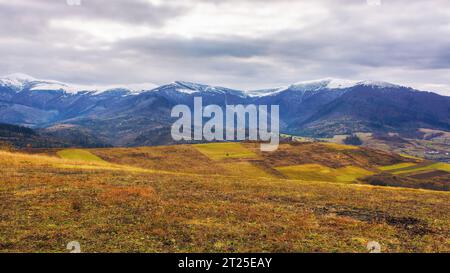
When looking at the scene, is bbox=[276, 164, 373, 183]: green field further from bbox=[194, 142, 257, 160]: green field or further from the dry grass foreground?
the dry grass foreground

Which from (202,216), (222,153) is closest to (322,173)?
(222,153)

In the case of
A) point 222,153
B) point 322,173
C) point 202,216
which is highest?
point 202,216

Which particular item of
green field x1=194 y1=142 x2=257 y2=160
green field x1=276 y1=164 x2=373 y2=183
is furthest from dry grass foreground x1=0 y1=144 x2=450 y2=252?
green field x1=194 y1=142 x2=257 y2=160

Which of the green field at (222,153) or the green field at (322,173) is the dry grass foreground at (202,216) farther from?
the green field at (222,153)

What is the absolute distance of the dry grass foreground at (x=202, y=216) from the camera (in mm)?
24359

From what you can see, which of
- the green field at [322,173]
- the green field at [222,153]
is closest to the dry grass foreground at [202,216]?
the green field at [322,173]

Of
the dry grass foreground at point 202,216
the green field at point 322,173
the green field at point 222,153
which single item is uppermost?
the dry grass foreground at point 202,216

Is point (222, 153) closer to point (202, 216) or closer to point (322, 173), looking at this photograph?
point (322, 173)

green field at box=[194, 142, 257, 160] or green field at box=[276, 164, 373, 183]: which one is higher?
green field at box=[194, 142, 257, 160]

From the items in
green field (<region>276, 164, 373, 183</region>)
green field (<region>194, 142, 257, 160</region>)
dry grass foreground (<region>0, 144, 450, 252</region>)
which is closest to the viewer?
dry grass foreground (<region>0, 144, 450, 252</region>)

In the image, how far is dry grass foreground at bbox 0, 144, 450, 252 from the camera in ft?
79.9

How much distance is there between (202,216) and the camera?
31594 millimetres

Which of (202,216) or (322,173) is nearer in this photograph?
(202,216)

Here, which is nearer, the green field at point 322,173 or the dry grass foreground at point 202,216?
the dry grass foreground at point 202,216
